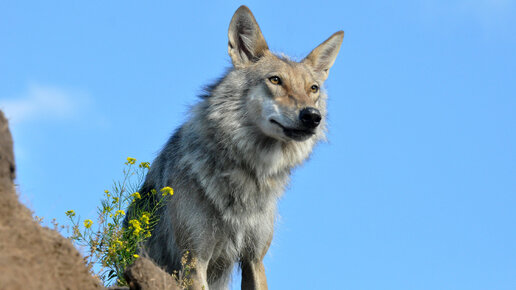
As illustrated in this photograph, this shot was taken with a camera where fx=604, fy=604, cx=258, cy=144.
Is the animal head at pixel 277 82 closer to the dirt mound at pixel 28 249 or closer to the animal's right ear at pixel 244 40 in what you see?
the animal's right ear at pixel 244 40

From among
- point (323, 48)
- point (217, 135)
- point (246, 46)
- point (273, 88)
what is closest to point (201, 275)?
point (217, 135)

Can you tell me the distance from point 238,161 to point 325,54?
200 centimetres

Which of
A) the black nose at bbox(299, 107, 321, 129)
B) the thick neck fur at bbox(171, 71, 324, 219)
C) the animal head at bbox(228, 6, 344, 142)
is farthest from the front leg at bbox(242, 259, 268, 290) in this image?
the black nose at bbox(299, 107, 321, 129)

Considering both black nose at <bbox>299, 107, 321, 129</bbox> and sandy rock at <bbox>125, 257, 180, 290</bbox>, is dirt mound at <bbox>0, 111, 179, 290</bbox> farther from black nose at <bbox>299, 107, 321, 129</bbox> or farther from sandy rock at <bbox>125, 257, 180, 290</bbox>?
black nose at <bbox>299, 107, 321, 129</bbox>

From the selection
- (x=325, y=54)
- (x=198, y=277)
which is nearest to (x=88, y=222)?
(x=198, y=277)

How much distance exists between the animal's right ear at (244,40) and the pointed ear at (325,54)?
665 millimetres

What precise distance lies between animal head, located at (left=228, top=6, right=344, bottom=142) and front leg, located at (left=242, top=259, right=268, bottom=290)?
1506mm

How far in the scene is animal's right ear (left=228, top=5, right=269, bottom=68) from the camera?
687cm

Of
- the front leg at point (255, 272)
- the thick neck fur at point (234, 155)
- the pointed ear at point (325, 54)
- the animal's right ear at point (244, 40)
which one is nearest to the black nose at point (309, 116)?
the thick neck fur at point (234, 155)

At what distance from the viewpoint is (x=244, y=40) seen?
702cm

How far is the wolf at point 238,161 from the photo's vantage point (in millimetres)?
6320

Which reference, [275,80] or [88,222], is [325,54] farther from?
Answer: [88,222]

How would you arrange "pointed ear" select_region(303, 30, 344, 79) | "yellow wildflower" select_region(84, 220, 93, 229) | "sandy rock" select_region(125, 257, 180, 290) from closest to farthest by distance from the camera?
1. "sandy rock" select_region(125, 257, 180, 290)
2. "yellow wildflower" select_region(84, 220, 93, 229)
3. "pointed ear" select_region(303, 30, 344, 79)

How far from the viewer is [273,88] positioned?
6.47 meters
